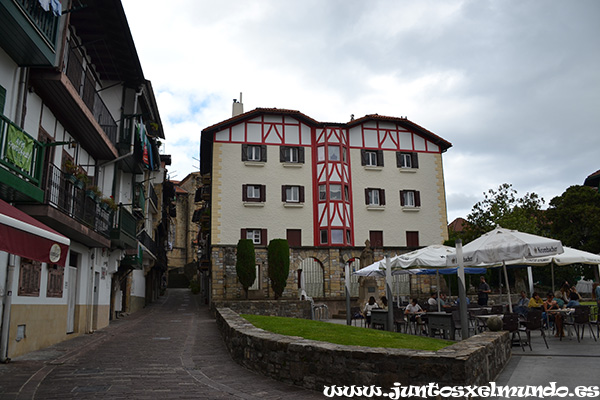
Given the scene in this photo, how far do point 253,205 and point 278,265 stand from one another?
5.06m

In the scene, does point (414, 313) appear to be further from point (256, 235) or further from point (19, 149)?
point (256, 235)

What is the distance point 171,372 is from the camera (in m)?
8.49

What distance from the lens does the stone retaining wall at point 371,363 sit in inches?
225

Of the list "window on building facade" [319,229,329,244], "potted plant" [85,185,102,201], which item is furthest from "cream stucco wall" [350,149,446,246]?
"potted plant" [85,185,102,201]

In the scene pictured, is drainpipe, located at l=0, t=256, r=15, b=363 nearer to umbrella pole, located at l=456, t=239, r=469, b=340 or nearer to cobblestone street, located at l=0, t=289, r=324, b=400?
cobblestone street, located at l=0, t=289, r=324, b=400

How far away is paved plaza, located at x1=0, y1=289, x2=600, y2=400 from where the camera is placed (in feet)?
22.4

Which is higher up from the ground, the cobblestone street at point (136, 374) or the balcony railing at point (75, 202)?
the balcony railing at point (75, 202)

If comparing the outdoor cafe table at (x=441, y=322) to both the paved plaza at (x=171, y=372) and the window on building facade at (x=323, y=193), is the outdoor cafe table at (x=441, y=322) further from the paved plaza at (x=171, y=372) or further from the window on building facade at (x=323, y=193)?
the window on building facade at (x=323, y=193)

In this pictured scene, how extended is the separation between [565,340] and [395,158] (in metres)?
23.8

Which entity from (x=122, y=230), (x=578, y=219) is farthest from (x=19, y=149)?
(x=578, y=219)

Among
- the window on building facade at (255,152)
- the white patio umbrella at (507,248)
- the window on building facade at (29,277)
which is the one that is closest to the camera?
the white patio umbrella at (507,248)

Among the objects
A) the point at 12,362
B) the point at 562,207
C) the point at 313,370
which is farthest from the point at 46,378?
the point at 562,207

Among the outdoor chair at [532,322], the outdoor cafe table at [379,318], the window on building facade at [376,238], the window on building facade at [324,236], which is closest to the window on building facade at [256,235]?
the window on building facade at [324,236]

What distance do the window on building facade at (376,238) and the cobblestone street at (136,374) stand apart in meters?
21.1
